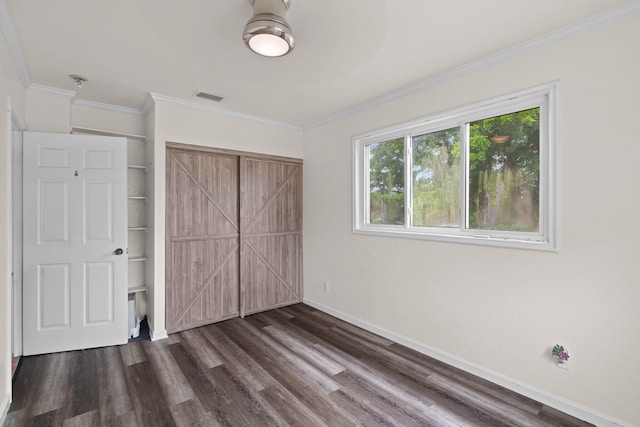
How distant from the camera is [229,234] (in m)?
3.72

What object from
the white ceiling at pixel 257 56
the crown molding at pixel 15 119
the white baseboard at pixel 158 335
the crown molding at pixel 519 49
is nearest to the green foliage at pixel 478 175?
the crown molding at pixel 519 49

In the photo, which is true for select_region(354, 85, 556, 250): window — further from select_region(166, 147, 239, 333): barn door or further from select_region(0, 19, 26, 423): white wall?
select_region(0, 19, 26, 423): white wall

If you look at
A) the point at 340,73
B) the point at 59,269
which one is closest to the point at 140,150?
the point at 59,269

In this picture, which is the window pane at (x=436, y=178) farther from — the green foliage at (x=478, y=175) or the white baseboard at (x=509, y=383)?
the white baseboard at (x=509, y=383)

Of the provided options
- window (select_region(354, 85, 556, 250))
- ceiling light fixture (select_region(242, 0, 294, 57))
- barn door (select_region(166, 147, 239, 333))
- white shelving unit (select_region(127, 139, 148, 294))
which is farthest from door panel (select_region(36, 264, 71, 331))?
window (select_region(354, 85, 556, 250))

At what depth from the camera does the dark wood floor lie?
1.97 meters

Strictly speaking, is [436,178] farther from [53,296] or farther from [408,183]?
[53,296]

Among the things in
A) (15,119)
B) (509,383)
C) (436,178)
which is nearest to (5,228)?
(15,119)

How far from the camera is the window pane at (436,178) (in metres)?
2.72

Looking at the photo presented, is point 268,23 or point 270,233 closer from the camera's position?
point 268,23

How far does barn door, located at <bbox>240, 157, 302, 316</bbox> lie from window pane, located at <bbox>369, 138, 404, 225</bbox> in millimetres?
1242

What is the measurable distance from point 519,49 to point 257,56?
1946mm

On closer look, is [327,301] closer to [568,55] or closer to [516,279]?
[516,279]

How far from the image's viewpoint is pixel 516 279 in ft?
7.34
